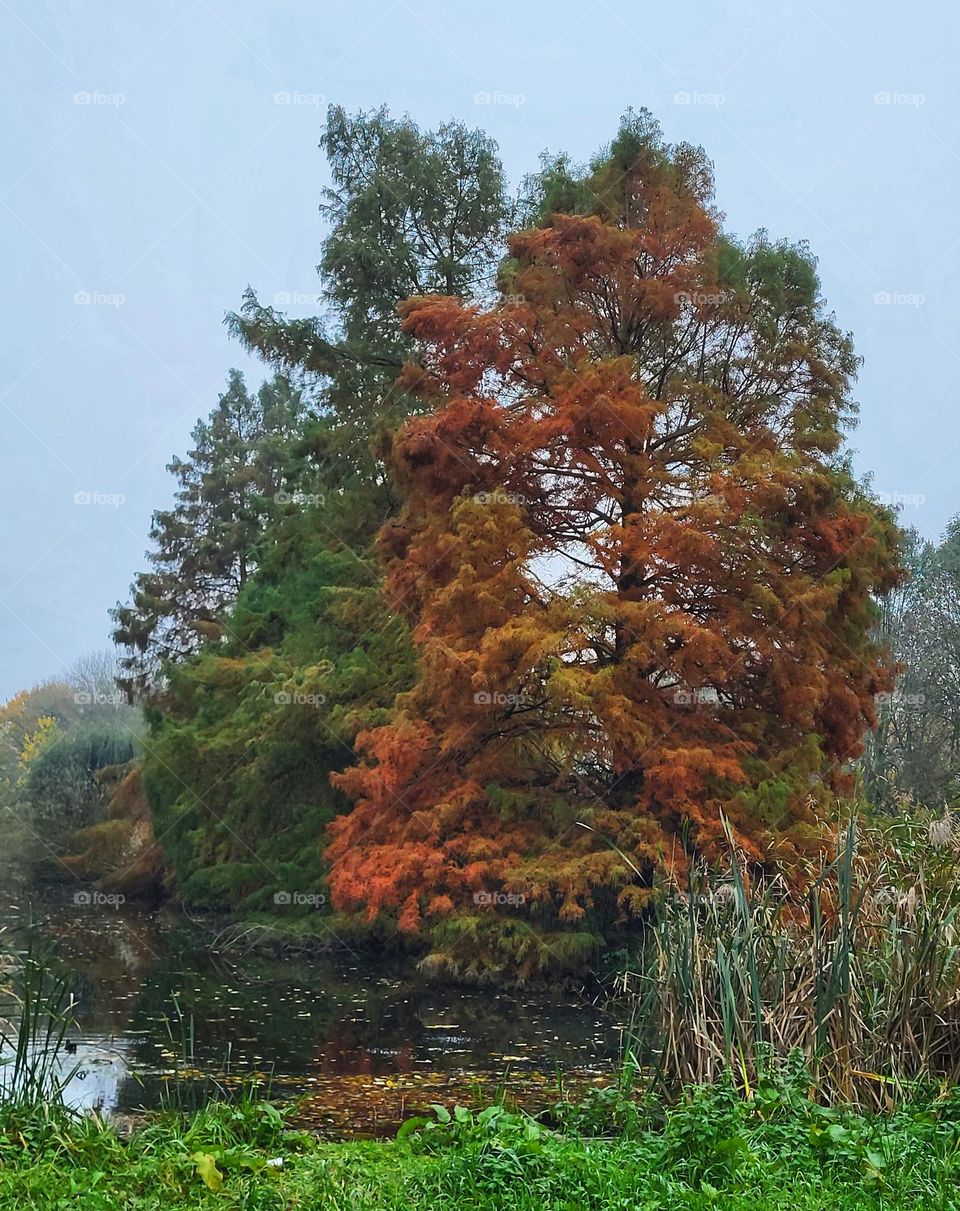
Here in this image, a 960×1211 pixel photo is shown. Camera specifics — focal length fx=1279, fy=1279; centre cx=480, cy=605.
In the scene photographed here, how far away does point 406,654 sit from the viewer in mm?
18656

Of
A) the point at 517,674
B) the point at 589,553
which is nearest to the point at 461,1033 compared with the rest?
the point at 517,674

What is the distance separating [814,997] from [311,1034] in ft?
22.3

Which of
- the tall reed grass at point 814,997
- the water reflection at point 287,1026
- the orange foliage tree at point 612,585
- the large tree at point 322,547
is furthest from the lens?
the large tree at point 322,547

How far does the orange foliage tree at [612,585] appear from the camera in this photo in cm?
1426

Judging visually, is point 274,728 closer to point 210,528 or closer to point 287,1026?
point 287,1026

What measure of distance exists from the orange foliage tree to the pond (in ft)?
3.52

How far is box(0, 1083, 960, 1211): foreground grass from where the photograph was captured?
15.2ft

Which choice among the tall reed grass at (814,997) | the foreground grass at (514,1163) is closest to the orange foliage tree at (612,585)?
the tall reed grass at (814,997)

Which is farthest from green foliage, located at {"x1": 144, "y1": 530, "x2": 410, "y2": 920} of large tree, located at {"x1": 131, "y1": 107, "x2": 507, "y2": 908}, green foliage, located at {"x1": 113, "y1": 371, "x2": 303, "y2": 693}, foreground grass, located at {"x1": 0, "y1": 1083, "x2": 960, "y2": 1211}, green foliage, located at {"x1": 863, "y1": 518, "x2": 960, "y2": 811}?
foreground grass, located at {"x1": 0, "y1": 1083, "x2": 960, "y2": 1211}

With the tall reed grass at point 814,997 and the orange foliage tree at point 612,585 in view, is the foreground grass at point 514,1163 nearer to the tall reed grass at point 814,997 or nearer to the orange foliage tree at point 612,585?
the tall reed grass at point 814,997

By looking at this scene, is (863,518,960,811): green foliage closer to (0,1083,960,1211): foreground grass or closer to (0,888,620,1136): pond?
(0,888,620,1136): pond

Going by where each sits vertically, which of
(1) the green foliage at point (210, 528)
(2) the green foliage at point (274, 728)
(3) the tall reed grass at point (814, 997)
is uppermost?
(1) the green foliage at point (210, 528)

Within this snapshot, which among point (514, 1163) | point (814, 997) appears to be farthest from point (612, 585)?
point (514, 1163)

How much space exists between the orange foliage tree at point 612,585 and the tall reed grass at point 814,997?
250 inches
